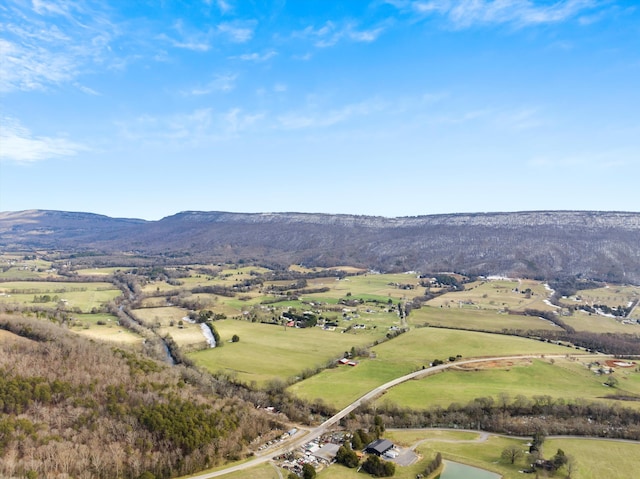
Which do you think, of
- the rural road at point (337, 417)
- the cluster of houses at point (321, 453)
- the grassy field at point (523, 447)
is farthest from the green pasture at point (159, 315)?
the grassy field at point (523, 447)

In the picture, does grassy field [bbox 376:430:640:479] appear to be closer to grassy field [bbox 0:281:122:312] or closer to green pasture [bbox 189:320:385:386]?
green pasture [bbox 189:320:385:386]

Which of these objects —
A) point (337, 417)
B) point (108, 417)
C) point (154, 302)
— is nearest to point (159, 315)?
point (154, 302)

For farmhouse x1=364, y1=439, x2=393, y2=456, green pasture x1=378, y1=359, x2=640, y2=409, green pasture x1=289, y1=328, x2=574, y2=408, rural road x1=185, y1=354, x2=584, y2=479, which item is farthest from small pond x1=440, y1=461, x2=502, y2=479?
green pasture x1=289, y1=328, x2=574, y2=408

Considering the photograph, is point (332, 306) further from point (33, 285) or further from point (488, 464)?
point (33, 285)

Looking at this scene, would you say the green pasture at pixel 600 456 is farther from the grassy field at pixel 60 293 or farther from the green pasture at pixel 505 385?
the grassy field at pixel 60 293

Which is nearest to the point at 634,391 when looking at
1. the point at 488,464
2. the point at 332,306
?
the point at 488,464

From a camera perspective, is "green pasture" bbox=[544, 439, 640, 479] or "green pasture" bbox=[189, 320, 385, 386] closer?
"green pasture" bbox=[544, 439, 640, 479]
